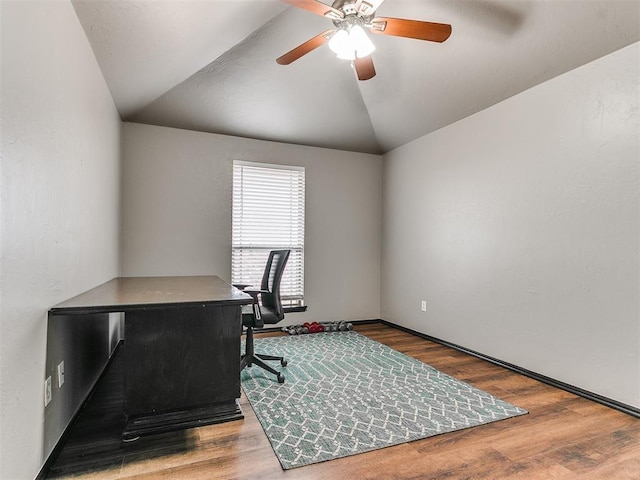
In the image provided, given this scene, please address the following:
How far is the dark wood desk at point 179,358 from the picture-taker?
1.93m

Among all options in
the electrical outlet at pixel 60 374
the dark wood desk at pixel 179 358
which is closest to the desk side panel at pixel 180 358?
the dark wood desk at pixel 179 358

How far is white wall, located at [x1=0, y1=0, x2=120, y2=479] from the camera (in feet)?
4.21

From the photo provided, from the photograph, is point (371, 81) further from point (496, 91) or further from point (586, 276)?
point (586, 276)

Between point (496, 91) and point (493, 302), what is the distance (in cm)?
187

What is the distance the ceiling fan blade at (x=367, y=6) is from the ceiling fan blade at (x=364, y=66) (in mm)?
394

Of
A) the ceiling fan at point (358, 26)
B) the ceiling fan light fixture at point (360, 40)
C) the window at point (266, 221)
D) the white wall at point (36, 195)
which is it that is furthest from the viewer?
the window at point (266, 221)

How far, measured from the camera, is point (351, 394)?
101 inches

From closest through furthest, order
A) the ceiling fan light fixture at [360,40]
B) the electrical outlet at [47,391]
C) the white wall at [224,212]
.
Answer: the electrical outlet at [47,391], the ceiling fan light fixture at [360,40], the white wall at [224,212]

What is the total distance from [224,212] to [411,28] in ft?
9.16

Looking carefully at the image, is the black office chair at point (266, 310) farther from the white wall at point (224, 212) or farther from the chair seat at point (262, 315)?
the white wall at point (224, 212)

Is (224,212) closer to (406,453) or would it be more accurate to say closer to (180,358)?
(180,358)

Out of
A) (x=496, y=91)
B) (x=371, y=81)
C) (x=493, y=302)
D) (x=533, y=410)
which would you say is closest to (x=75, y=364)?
(x=533, y=410)

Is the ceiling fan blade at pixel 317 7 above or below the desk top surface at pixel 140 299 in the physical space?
above

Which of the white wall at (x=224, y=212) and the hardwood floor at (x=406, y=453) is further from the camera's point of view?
the white wall at (x=224, y=212)
